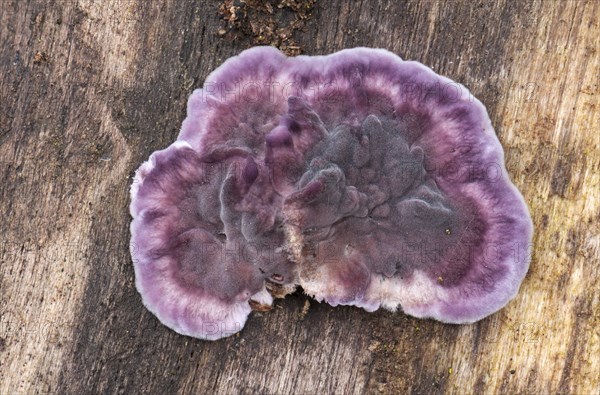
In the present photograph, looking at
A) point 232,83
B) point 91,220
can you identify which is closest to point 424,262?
point 232,83

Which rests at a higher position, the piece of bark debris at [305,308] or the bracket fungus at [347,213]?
the bracket fungus at [347,213]

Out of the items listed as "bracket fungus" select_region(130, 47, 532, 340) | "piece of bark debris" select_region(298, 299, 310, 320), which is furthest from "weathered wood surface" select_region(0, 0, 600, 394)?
"bracket fungus" select_region(130, 47, 532, 340)

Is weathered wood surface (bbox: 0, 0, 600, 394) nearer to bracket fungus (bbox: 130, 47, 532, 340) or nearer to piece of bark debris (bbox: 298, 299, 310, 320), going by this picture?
piece of bark debris (bbox: 298, 299, 310, 320)

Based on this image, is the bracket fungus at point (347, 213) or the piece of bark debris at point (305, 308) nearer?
the bracket fungus at point (347, 213)

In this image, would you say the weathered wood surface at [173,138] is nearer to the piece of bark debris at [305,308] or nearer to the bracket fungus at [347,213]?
the piece of bark debris at [305,308]

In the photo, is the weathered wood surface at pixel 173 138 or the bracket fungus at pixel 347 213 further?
the weathered wood surface at pixel 173 138

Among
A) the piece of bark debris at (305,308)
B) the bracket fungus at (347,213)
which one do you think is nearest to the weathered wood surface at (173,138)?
the piece of bark debris at (305,308)
